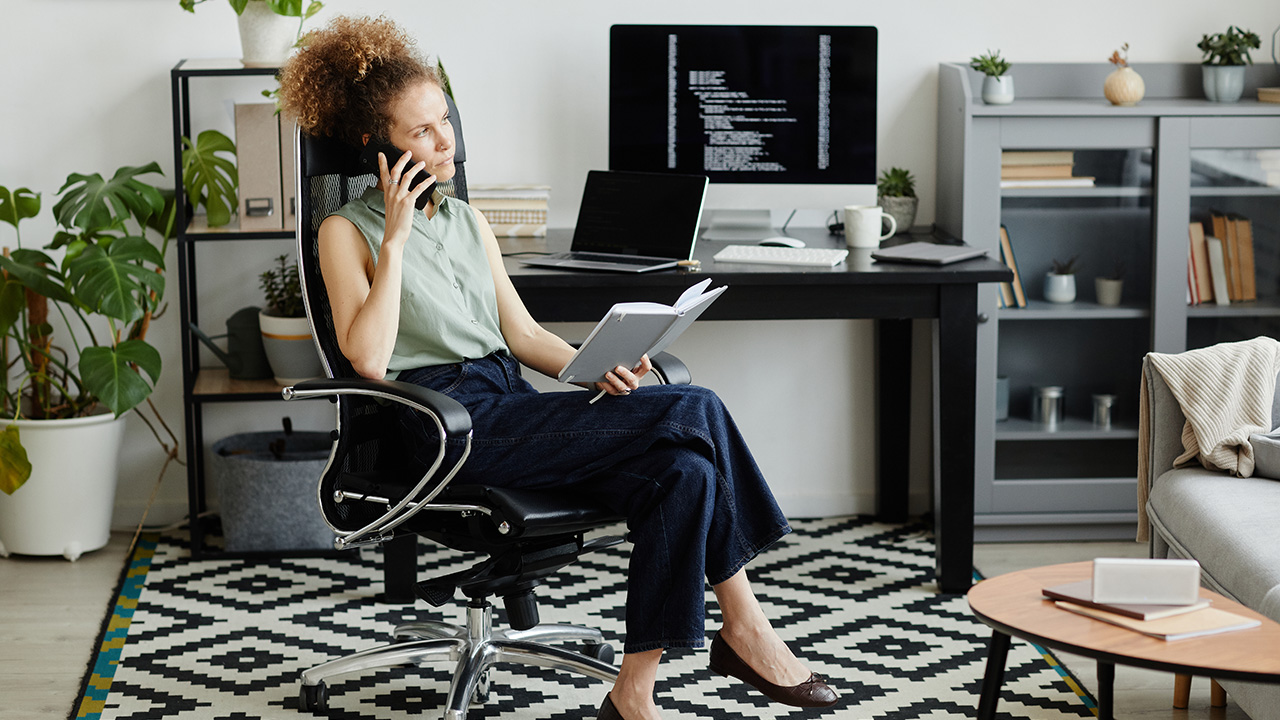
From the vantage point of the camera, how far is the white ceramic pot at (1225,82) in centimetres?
330

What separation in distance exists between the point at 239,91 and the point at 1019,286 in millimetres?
2005

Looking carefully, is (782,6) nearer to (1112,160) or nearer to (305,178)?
(1112,160)

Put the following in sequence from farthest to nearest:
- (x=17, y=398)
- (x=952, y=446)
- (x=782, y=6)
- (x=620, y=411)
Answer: (x=782, y=6) < (x=17, y=398) < (x=952, y=446) < (x=620, y=411)

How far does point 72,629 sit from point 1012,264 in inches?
91.1

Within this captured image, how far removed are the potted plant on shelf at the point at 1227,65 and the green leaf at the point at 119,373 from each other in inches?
104

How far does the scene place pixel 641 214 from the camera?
297 centimetres

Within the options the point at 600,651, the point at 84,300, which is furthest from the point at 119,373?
the point at 600,651

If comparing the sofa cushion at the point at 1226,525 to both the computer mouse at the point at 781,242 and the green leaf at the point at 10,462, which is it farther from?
the green leaf at the point at 10,462

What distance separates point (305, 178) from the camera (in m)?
2.24

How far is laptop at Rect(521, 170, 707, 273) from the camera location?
2.89 m

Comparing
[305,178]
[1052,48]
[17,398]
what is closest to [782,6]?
[1052,48]

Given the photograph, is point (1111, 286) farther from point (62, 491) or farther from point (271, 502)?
point (62, 491)

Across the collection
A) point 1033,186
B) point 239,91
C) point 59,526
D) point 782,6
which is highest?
point 782,6

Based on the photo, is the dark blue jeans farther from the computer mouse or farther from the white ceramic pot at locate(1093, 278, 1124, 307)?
the white ceramic pot at locate(1093, 278, 1124, 307)
